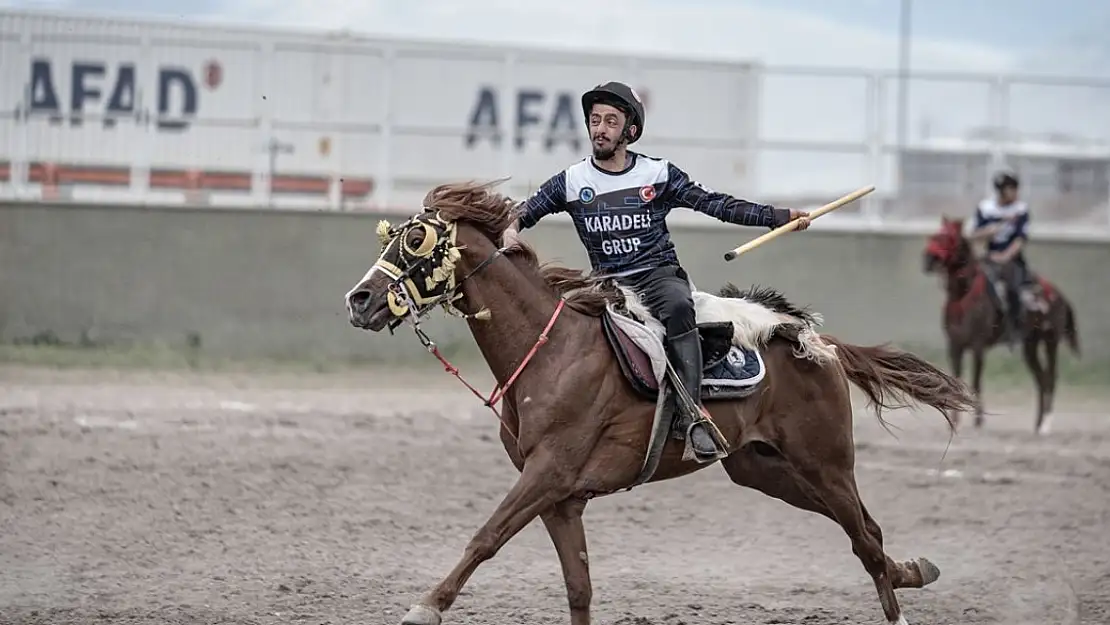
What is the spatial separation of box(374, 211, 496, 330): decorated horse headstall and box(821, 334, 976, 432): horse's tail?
2159mm

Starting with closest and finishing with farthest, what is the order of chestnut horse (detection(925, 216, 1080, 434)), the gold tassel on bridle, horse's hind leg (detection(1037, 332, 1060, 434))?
the gold tassel on bridle
horse's hind leg (detection(1037, 332, 1060, 434))
chestnut horse (detection(925, 216, 1080, 434))

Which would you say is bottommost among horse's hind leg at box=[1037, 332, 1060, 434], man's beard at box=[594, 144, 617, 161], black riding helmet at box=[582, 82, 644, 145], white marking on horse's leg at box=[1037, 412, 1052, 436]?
white marking on horse's leg at box=[1037, 412, 1052, 436]

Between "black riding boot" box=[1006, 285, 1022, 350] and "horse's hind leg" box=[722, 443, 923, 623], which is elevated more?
"black riding boot" box=[1006, 285, 1022, 350]

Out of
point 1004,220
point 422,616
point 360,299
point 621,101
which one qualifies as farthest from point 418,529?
point 1004,220

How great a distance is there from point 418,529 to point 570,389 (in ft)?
11.3

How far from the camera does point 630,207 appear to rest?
A: 6395 mm

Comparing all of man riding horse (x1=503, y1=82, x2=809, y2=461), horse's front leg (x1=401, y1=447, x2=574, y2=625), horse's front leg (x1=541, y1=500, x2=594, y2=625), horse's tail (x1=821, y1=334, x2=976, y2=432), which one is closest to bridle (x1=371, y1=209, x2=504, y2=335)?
man riding horse (x1=503, y1=82, x2=809, y2=461)

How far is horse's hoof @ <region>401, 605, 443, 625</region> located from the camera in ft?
18.5

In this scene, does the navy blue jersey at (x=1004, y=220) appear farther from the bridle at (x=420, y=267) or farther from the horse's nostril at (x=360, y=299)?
the horse's nostril at (x=360, y=299)

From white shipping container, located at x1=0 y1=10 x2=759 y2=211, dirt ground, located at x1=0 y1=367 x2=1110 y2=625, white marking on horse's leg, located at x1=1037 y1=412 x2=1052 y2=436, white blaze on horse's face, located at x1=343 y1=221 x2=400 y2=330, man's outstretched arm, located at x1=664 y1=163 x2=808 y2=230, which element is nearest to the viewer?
white blaze on horse's face, located at x1=343 y1=221 x2=400 y2=330

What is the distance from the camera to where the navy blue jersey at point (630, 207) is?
6.40 m

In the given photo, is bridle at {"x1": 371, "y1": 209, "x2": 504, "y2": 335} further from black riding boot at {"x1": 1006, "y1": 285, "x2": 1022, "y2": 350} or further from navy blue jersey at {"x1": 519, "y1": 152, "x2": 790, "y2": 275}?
black riding boot at {"x1": 1006, "y1": 285, "x2": 1022, "y2": 350}

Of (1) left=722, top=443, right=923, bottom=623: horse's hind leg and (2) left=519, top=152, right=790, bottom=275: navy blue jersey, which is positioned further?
(1) left=722, top=443, right=923, bottom=623: horse's hind leg

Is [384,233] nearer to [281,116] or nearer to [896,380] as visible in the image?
[896,380]
